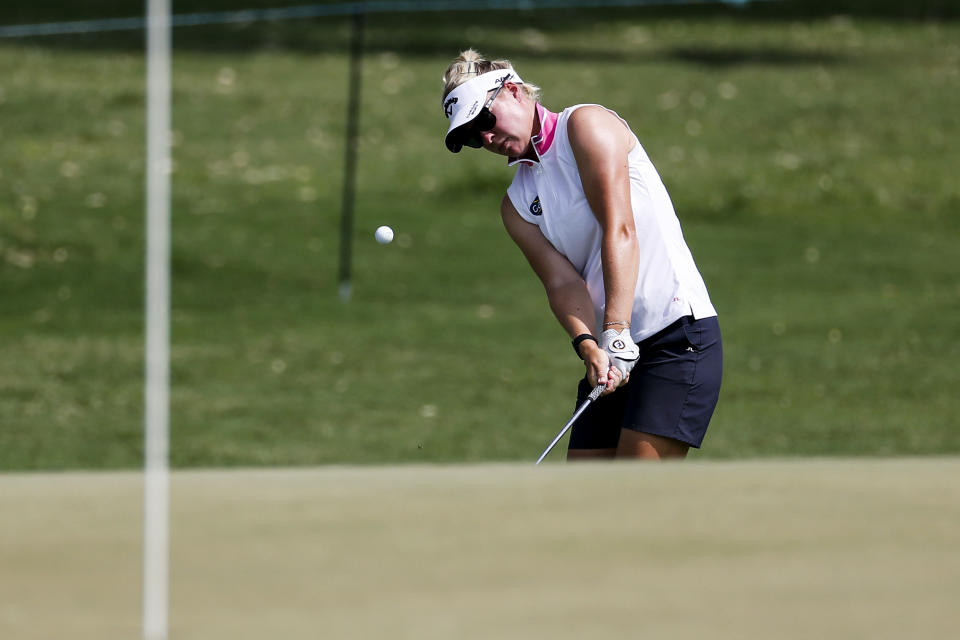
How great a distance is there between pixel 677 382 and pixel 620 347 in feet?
1.07

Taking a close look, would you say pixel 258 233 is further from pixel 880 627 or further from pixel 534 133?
pixel 880 627

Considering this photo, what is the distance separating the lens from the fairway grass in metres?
2.60

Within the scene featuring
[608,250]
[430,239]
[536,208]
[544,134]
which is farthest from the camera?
[430,239]

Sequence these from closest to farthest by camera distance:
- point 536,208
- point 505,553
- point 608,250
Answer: point 505,553, point 608,250, point 536,208

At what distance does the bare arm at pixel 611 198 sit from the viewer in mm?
4617

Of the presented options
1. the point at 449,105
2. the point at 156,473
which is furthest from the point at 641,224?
the point at 156,473

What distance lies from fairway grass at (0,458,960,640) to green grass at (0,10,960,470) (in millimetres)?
5151

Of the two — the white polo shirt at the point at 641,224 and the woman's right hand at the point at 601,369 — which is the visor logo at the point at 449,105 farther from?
the woman's right hand at the point at 601,369

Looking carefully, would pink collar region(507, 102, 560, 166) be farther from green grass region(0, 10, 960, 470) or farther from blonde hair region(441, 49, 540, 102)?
green grass region(0, 10, 960, 470)

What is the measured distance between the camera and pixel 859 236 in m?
15.8

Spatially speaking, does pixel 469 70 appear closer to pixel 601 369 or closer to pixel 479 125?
pixel 479 125

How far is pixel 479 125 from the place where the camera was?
476cm

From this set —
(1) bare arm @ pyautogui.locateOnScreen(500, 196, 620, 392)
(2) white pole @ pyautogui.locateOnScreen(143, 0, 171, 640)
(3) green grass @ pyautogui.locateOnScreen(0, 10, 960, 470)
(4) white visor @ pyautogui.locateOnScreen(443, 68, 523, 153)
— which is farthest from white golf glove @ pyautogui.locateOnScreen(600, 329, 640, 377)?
(3) green grass @ pyautogui.locateOnScreen(0, 10, 960, 470)

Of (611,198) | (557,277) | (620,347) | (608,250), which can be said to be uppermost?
(611,198)
